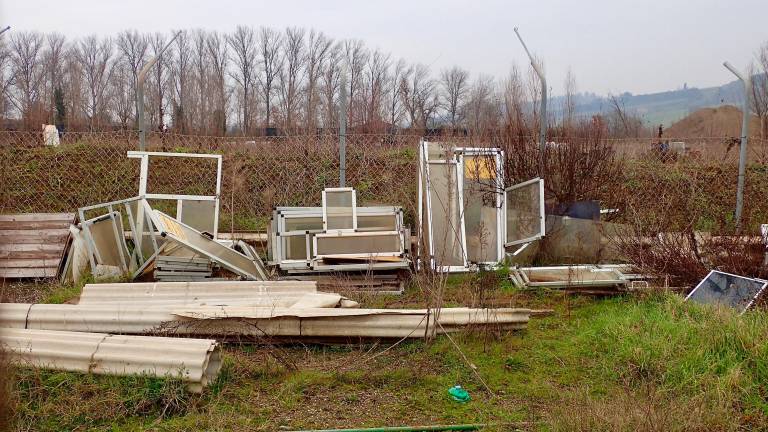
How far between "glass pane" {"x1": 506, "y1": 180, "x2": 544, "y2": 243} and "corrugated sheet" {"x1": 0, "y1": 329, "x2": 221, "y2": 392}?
16.0 ft

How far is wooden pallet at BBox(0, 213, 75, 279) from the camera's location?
25.5 ft

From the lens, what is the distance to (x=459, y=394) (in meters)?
4.23

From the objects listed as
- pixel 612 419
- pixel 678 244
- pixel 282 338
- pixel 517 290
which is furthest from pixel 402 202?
pixel 612 419

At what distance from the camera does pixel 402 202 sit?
9719 mm

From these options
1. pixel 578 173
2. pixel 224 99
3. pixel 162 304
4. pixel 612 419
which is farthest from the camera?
pixel 224 99

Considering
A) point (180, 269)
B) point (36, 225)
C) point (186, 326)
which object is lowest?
point (186, 326)

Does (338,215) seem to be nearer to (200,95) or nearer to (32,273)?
(32,273)

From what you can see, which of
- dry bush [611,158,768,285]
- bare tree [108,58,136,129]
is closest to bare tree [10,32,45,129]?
bare tree [108,58,136,129]

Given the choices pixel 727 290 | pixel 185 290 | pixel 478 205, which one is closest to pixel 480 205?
pixel 478 205

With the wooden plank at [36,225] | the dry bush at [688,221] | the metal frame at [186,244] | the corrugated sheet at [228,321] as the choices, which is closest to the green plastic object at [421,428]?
the corrugated sheet at [228,321]

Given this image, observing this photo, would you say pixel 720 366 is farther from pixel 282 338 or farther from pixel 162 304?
pixel 162 304

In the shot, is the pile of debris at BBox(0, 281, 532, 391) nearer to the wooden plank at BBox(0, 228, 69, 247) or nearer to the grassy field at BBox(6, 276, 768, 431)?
the grassy field at BBox(6, 276, 768, 431)

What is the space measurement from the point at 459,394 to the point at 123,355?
2251 mm

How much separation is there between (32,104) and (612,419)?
594 inches
